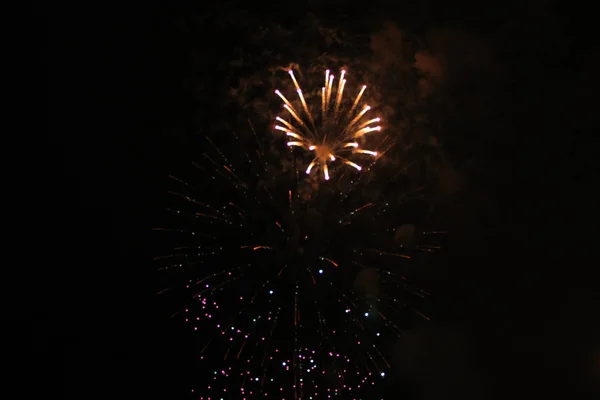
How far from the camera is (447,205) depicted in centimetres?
333

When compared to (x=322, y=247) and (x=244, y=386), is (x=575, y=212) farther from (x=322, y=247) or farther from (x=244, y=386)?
(x=244, y=386)

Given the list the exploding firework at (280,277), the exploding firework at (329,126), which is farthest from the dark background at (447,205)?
the exploding firework at (329,126)

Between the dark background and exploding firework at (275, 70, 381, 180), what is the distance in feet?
1.67

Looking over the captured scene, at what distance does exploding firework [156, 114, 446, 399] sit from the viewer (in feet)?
10.5

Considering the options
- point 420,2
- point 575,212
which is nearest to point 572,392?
point 575,212

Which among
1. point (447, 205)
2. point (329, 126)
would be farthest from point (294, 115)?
point (447, 205)

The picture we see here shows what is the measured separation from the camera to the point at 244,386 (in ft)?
11.0

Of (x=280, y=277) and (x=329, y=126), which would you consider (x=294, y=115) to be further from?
(x=280, y=277)

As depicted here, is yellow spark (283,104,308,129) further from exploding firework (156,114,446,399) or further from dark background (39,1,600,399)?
dark background (39,1,600,399)

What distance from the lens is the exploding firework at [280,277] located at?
3215mm

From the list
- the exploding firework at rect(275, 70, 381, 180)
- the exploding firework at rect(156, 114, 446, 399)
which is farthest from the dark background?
the exploding firework at rect(275, 70, 381, 180)

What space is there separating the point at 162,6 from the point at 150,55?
0.33 m

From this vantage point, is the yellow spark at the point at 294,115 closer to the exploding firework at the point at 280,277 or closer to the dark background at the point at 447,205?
the exploding firework at the point at 280,277

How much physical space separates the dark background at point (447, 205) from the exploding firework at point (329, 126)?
0.51 metres
